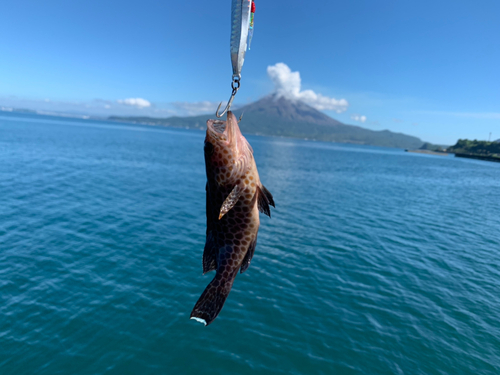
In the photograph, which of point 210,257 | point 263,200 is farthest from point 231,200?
point 210,257

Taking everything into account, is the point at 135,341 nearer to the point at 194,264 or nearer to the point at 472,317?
the point at 194,264

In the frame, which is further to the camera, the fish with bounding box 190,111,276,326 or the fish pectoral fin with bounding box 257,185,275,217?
the fish pectoral fin with bounding box 257,185,275,217

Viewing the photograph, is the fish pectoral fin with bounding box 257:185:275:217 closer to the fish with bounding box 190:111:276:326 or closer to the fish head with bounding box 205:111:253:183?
the fish with bounding box 190:111:276:326

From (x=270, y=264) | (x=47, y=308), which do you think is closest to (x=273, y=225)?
(x=270, y=264)

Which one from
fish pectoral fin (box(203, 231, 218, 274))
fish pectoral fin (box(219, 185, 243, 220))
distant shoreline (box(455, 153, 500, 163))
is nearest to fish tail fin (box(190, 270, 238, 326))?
fish pectoral fin (box(203, 231, 218, 274))

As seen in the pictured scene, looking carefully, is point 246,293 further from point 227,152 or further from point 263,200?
point 227,152

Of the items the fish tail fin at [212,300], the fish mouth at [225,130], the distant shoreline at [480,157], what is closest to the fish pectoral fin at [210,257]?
the fish tail fin at [212,300]
